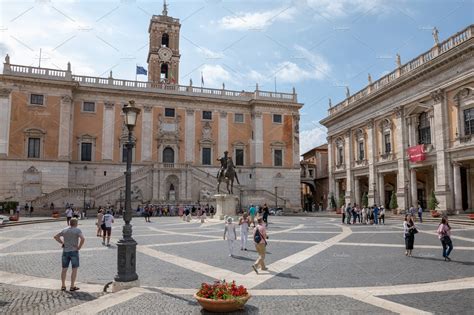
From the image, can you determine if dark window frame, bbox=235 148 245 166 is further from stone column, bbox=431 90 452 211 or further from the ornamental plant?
the ornamental plant

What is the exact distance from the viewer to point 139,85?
157 feet

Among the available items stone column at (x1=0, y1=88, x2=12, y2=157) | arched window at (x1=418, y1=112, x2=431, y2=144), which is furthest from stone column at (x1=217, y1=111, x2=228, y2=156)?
stone column at (x1=0, y1=88, x2=12, y2=157)

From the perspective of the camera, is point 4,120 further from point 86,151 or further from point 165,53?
point 165,53

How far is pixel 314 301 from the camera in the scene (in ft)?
Answer: 23.7

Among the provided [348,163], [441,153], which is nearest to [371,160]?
[348,163]

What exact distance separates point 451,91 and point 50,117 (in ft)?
136

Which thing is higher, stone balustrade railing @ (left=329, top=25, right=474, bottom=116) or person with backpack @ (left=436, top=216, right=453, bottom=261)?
stone balustrade railing @ (left=329, top=25, right=474, bottom=116)

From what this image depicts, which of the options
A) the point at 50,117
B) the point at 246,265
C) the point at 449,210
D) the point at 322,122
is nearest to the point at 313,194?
the point at 322,122

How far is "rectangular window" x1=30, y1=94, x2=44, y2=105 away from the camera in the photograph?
42500 mm

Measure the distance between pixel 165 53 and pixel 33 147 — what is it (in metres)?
23.0

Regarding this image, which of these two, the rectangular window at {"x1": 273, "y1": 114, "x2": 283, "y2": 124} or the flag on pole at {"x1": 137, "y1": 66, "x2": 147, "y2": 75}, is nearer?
the flag on pole at {"x1": 137, "y1": 66, "x2": 147, "y2": 75}

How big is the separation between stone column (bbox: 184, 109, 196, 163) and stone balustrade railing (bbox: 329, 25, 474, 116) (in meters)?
19.2

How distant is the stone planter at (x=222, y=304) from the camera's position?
20.5ft

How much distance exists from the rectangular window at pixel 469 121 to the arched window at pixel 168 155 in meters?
33.2
